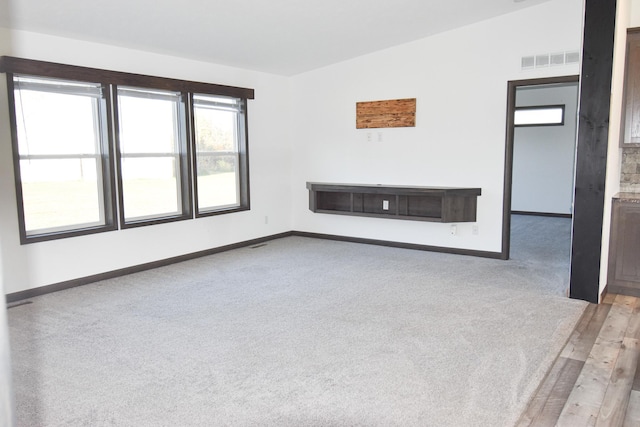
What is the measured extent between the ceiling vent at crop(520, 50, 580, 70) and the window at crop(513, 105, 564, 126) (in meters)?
3.53

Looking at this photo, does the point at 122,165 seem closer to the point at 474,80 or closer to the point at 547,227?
the point at 474,80

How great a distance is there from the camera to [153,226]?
17.7 ft

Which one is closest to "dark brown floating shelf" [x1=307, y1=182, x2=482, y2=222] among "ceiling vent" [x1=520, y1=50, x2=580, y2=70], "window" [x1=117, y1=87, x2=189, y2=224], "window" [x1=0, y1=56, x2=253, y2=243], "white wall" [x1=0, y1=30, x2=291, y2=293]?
"white wall" [x1=0, y1=30, x2=291, y2=293]

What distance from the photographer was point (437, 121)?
6.00 metres

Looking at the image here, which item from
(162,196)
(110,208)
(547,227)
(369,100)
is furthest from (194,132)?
(547,227)

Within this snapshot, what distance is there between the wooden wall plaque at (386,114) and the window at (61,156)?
3.26m

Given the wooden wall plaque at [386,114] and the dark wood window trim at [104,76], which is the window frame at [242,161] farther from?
the wooden wall plaque at [386,114]

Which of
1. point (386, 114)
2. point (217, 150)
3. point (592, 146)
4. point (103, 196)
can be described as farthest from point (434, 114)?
point (103, 196)

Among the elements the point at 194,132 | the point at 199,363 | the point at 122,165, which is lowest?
the point at 199,363

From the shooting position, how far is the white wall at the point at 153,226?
4223 millimetres

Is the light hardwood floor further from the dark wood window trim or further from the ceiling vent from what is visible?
the dark wood window trim

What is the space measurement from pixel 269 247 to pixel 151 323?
9.58 ft

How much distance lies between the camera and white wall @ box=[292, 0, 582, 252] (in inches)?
213

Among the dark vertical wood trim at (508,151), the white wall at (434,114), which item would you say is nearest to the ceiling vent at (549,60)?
the white wall at (434,114)
